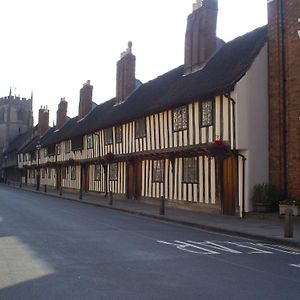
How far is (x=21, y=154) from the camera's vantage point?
71375 mm

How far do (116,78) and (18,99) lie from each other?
206 ft

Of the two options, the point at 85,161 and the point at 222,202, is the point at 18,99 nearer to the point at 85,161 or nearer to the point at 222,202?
the point at 85,161

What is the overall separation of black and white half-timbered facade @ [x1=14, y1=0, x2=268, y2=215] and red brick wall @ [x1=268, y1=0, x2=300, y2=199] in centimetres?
39

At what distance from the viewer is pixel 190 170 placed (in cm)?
2070

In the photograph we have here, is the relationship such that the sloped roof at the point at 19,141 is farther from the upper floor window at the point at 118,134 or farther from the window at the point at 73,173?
the upper floor window at the point at 118,134

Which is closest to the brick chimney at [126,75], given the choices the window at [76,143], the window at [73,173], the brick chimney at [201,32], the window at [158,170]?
the window at [76,143]

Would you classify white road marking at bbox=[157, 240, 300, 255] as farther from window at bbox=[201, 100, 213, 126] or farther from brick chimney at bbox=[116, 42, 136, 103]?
brick chimney at bbox=[116, 42, 136, 103]

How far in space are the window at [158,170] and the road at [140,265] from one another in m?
10.1

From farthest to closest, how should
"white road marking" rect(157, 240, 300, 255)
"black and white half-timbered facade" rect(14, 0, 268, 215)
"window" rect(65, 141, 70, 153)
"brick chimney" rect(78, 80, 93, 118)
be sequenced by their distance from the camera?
"brick chimney" rect(78, 80, 93, 118), "window" rect(65, 141, 70, 153), "black and white half-timbered facade" rect(14, 0, 268, 215), "white road marking" rect(157, 240, 300, 255)

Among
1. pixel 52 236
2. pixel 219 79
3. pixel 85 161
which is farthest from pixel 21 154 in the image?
pixel 52 236

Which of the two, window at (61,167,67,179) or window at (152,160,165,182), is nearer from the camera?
window at (152,160,165,182)

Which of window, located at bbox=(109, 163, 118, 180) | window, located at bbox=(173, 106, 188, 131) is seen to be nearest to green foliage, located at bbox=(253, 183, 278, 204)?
window, located at bbox=(173, 106, 188, 131)

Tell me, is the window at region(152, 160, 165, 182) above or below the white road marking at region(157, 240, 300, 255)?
above

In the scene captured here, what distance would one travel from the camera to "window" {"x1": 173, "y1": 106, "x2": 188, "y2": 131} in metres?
21.1
